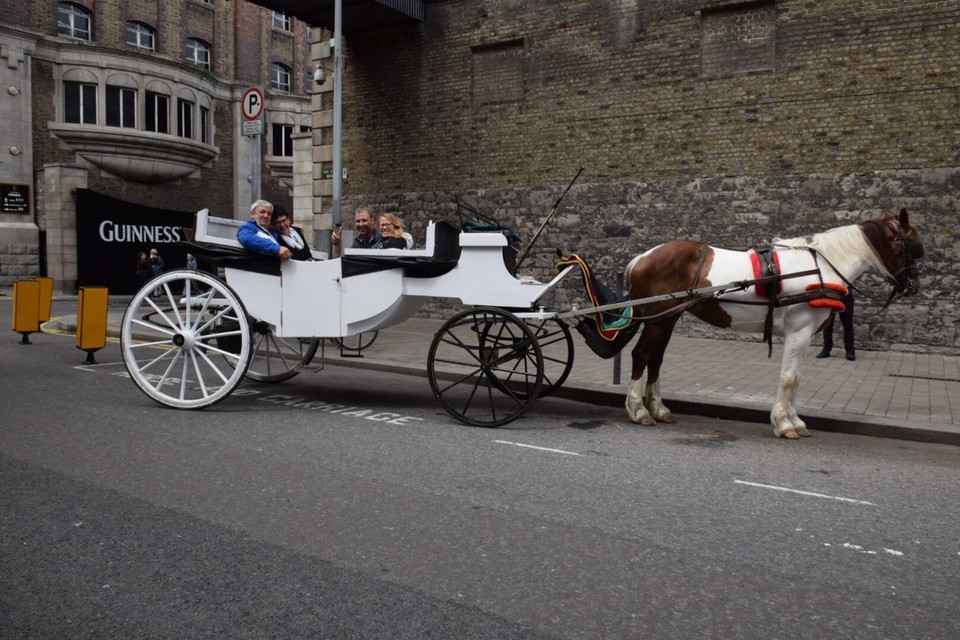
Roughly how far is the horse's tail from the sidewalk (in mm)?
1172

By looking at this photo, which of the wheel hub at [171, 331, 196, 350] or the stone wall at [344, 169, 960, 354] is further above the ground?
the stone wall at [344, 169, 960, 354]

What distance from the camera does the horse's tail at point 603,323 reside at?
6.75m

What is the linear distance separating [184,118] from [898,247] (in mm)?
30782

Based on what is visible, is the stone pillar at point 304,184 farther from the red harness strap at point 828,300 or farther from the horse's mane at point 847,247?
the red harness strap at point 828,300

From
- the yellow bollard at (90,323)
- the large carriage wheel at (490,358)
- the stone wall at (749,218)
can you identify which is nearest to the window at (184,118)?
the stone wall at (749,218)

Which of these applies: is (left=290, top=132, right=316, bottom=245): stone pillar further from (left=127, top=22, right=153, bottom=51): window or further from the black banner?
(left=127, top=22, right=153, bottom=51): window

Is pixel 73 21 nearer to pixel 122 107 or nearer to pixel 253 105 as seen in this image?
pixel 122 107

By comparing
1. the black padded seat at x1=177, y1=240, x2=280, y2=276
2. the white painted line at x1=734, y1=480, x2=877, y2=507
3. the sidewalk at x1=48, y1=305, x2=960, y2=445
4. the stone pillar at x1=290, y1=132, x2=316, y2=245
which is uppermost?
the stone pillar at x1=290, y1=132, x2=316, y2=245

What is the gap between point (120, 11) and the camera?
1169 inches

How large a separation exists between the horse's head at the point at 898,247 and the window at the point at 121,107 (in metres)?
29.3

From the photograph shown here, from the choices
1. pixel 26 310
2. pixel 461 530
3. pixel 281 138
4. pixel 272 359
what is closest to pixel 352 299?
pixel 272 359

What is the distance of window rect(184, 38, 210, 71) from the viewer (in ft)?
108

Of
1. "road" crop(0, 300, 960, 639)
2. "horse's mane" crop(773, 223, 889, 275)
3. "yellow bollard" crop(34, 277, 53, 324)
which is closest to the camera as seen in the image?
"road" crop(0, 300, 960, 639)

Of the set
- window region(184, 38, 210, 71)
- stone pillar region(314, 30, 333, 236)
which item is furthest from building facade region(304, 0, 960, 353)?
window region(184, 38, 210, 71)
